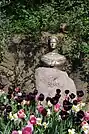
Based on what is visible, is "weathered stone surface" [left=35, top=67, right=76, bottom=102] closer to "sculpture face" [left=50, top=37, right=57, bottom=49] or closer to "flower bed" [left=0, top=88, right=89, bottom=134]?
"sculpture face" [left=50, top=37, right=57, bottom=49]

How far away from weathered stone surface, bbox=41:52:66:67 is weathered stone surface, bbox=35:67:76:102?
0.36 meters

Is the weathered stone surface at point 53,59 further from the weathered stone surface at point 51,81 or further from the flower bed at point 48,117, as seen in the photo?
the flower bed at point 48,117

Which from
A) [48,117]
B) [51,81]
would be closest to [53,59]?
[51,81]

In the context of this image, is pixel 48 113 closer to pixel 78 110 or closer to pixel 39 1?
pixel 78 110

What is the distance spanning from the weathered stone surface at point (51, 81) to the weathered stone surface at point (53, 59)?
361mm

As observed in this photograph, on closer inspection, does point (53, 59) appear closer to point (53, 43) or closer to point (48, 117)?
point (53, 43)

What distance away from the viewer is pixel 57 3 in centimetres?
784

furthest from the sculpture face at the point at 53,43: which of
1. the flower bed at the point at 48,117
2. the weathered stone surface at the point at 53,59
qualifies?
the flower bed at the point at 48,117

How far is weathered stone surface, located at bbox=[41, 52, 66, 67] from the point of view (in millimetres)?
6117

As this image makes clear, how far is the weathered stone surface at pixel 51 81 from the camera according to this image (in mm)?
5469

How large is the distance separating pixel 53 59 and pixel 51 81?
67 cm

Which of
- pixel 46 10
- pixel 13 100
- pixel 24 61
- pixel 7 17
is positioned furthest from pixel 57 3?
pixel 13 100

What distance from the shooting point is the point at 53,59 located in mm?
6141

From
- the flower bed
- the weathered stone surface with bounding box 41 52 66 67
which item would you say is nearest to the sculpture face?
the weathered stone surface with bounding box 41 52 66 67
